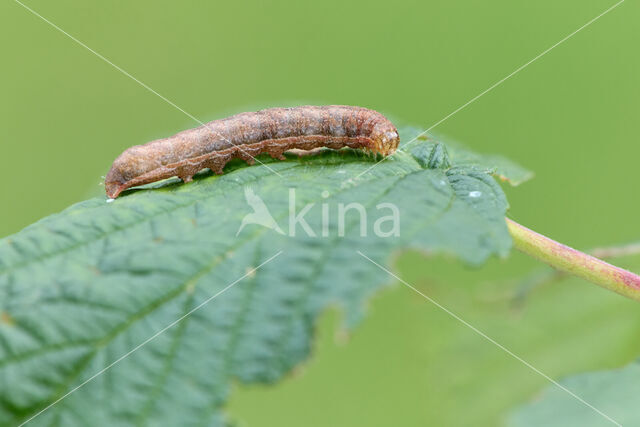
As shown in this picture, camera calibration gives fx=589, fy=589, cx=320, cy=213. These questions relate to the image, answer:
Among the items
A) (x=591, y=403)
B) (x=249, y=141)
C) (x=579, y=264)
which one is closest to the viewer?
(x=579, y=264)

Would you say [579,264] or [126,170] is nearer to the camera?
[579,264]

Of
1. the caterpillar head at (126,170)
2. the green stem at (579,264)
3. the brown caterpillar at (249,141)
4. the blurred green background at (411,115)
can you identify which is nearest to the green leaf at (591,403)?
the green stem at (579,264)

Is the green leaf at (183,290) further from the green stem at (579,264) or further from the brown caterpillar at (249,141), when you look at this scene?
the brown caterpillar at (249,141)

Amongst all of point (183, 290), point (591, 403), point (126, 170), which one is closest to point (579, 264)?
point (591, 403)

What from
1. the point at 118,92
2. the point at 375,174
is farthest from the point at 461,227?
the point at 118,92

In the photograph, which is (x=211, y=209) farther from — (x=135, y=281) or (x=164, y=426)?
(x=164, y=426)

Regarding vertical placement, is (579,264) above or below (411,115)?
above

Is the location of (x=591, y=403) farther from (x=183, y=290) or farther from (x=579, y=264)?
(x=183, y=290)
